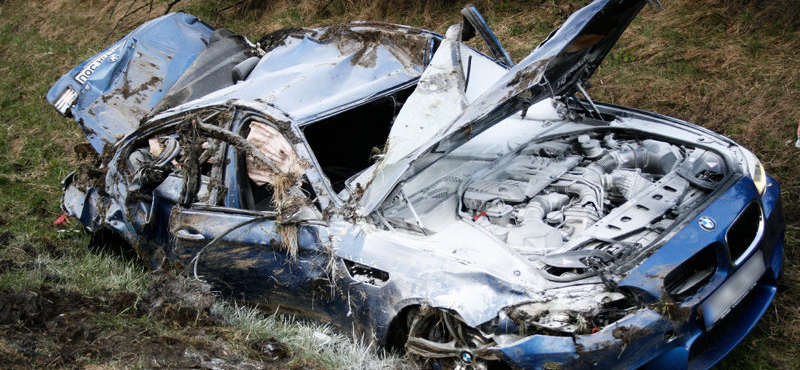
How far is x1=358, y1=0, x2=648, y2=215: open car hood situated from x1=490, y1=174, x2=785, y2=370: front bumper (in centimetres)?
98

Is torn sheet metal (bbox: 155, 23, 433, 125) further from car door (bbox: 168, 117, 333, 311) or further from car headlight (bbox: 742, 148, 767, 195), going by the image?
car headlight (bbox: 742, 148, 767, 195)

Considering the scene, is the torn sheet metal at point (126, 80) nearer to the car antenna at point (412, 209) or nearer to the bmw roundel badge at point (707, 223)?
the car antenna at point (412, 209)

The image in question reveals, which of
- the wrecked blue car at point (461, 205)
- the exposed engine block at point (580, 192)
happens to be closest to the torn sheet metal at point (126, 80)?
the wrecked blue car at point (461, 205)

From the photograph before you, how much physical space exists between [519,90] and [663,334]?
1.27m

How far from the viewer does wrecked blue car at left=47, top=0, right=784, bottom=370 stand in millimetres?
2959

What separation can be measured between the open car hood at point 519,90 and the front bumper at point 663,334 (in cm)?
98

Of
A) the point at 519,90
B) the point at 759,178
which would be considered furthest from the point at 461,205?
the point at 759,178

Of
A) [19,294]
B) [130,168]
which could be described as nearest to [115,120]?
[130,168]

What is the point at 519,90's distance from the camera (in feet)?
10.7

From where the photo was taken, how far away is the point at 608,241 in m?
3.21

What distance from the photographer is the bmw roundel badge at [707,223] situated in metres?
3.08

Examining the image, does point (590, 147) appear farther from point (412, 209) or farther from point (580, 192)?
point (412, 209)

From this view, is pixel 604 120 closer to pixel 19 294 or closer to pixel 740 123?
pixel 740 123

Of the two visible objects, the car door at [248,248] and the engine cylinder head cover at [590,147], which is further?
the engine cylinder head cover at [590,147]
